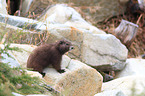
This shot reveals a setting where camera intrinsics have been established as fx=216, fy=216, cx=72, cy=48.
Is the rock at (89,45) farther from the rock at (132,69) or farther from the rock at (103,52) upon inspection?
the rock at (132,69)

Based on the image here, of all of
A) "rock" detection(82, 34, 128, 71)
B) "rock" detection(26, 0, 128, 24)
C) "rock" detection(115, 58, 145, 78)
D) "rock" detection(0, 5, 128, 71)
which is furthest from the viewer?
"rock" detection(26, 0, 128, 24)

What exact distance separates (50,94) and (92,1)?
8.46 metres

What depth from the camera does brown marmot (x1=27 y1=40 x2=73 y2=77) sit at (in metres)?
4.79

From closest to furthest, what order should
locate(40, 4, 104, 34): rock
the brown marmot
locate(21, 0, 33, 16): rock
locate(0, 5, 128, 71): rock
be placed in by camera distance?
1. the brown marmot
2. locate(0, 5, 128, 71): rock
3. locate(40, 4, 104, 34): rock
4. locate(21, 0, 33, 16): rock

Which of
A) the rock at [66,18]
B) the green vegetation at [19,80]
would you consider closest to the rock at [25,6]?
the rock at [66,18]

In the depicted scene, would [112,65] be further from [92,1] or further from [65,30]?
→ [92,1]

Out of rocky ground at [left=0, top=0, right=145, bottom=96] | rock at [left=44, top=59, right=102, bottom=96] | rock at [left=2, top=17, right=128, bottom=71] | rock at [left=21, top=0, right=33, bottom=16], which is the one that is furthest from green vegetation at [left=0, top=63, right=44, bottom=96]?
rock at [left=21, top=0, right=33, bottom=16]

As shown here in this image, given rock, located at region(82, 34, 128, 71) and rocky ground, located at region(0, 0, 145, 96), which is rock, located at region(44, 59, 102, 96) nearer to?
rocky ground, located at region(0, 0, 145, 96)

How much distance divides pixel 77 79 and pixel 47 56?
0.92 metres

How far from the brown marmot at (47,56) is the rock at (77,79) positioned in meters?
0.16

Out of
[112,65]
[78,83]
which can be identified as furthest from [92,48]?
[78,83]

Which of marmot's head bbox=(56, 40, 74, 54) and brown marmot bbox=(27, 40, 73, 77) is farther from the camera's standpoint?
marmot's head bbox=(56, 40, 74, 54)

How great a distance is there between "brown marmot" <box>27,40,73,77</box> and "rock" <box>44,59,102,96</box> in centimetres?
16

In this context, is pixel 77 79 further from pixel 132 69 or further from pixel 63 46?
pixel 132 69
